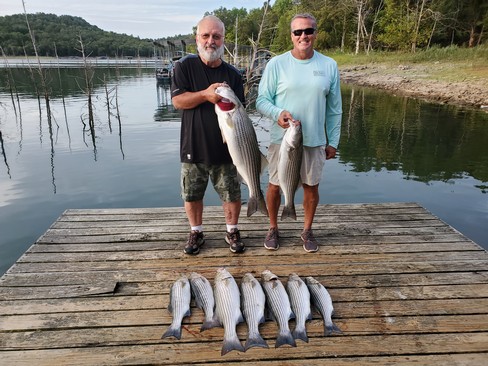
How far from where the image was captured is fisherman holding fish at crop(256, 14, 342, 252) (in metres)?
3.52

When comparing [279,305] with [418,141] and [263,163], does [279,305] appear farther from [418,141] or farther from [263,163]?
[418,141]

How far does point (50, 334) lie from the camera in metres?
2.78

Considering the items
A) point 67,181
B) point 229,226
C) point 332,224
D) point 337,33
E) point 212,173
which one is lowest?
point 67,181

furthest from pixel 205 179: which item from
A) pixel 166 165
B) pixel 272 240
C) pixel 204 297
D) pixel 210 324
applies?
pixel 166 165

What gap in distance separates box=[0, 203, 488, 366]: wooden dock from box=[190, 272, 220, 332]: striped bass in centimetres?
8

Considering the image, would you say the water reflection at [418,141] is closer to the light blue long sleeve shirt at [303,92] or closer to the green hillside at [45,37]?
the light blue long sleeve shirt at [303,92]

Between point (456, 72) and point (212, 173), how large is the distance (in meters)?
28.6

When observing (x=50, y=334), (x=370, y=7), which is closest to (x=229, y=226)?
(x=50, y=334)

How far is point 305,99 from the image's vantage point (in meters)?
3.60

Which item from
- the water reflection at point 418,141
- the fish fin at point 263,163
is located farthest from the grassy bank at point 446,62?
the fish fin at point 263,163

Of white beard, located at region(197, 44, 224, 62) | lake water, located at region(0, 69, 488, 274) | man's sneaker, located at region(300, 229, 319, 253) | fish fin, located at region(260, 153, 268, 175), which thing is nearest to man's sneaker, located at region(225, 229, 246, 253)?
man's sneaker, located at region(300, 229, 319, 253)

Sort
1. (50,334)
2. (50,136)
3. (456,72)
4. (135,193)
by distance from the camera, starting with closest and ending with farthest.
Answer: (50,334) → (135,193) → (50,136) → (456,72)

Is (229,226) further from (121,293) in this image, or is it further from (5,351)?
(5,351)

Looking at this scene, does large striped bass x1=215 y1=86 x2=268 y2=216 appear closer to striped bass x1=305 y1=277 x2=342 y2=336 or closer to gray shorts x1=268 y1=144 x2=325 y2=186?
gray shorts x1=268 y1=144 x2=325 y2=186
